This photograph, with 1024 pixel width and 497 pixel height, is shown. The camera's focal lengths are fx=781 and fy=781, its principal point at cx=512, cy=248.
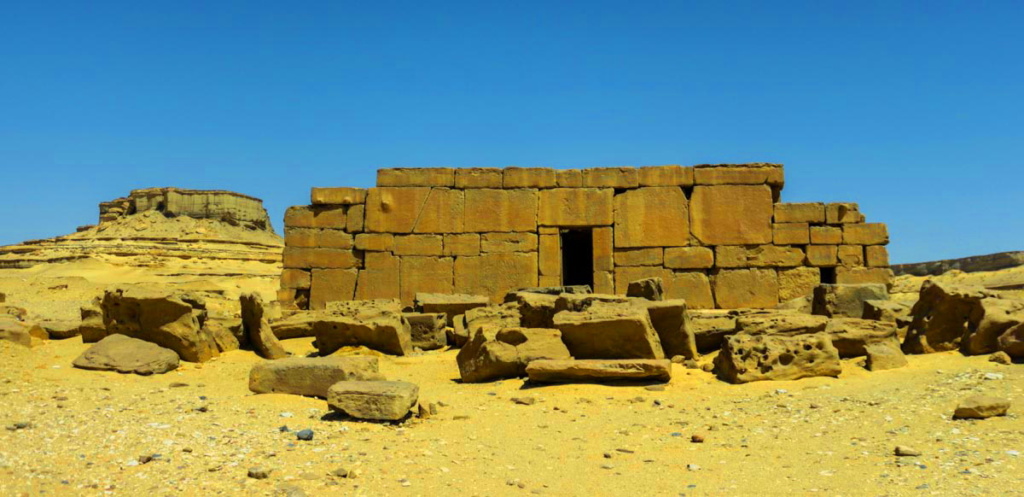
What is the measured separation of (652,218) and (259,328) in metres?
6.91

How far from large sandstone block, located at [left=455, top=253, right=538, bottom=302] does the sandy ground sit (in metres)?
5.83

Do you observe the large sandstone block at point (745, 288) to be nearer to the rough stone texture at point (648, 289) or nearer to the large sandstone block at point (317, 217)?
the rough stone texture at point (648, 289)

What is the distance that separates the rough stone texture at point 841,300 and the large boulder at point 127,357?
8.10 meters

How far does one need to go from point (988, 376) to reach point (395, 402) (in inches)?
191

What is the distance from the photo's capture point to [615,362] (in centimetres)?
733

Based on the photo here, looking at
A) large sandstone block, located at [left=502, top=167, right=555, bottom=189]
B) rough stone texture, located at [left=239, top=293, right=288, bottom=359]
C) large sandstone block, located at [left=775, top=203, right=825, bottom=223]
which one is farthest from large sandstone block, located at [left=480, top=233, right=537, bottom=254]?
rough stone texture, located at [left=239, top=293, right=288, bottom=359]

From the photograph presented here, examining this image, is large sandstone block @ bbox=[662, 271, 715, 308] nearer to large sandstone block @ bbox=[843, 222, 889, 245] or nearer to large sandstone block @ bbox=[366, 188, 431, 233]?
large sandstone block @ bbox=[843, 222, 889, 245]

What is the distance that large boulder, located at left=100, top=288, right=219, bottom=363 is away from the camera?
813cm

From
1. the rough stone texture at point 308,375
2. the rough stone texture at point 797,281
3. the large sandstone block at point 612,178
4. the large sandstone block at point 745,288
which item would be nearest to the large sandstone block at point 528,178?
the large sandstone block at point 612,178

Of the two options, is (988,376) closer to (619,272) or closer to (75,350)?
(619,272)

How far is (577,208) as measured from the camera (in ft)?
43.9

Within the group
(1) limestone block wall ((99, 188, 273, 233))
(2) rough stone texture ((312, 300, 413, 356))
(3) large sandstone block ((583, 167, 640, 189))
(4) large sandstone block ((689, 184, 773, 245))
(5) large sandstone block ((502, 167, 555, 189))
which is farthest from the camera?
(1) limestone block wall ((99, 188, 273, 233))

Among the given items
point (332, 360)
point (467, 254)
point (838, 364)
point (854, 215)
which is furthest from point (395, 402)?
point (854, 215)

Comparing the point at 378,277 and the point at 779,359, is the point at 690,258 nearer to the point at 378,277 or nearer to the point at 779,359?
the point at 378,277
